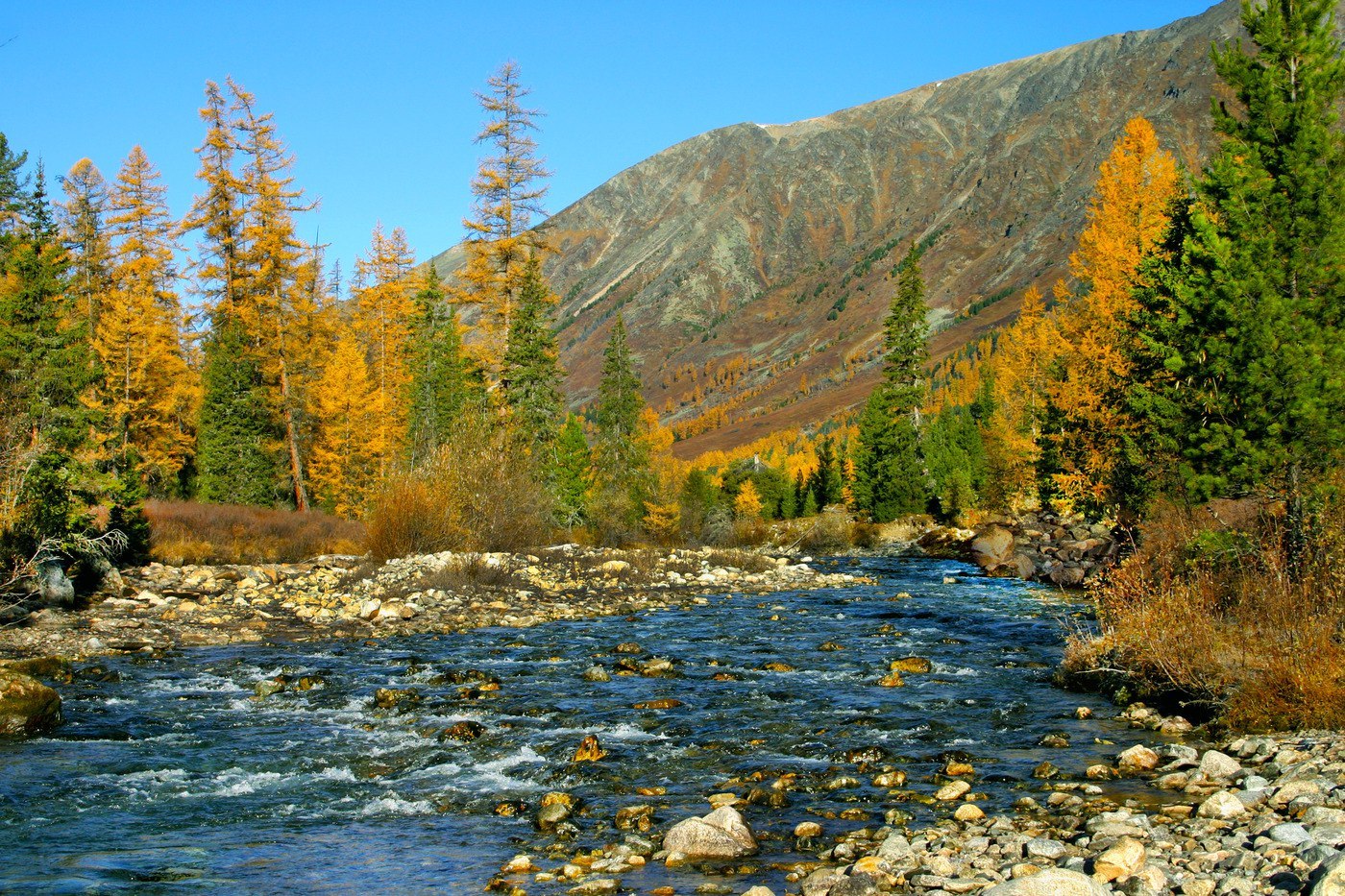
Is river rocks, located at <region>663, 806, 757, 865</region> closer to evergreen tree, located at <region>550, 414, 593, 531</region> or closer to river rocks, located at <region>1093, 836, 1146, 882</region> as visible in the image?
river rocks, located at <region>1093, 836, 1146, 882</region>

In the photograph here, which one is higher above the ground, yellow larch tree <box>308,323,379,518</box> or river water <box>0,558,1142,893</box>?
yellow larch tree <box>308,323,379,518</box>

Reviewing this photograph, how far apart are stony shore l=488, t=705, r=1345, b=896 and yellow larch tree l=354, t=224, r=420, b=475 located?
39066 mm

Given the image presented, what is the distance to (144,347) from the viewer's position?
3869 centimetres

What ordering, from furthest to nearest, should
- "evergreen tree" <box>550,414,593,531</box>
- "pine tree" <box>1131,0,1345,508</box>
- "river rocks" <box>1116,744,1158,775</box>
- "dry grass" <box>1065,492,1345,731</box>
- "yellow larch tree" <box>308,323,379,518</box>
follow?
"yellow larch tree" <box>308,323,379,518</box> → "evergreen tree" <box>550,414,593,531</box> → "pine tree" <box>1131,0,1345,508</box> → "dry grass" <box>1065,492,1345,731</box> → "river rocks" <box>1116,744,1158,775</box>

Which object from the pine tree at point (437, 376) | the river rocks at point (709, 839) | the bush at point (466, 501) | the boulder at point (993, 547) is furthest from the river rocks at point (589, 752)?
the pine tree at point (437, 376)

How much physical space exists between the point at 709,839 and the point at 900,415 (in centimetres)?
5680

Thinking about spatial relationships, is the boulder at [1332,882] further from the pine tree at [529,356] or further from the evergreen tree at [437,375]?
the evergreen tree at [437,375]

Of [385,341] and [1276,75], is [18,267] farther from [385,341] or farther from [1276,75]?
[385,341]

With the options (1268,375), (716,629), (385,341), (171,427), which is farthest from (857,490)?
(1268,375)

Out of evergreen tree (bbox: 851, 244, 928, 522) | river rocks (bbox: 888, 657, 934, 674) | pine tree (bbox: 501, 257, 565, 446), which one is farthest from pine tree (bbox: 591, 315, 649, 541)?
river rocks (bbox: 888, 657, 934, 674)

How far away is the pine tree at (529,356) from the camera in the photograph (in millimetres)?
38656

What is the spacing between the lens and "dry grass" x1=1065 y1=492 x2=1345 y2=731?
9.20 meters

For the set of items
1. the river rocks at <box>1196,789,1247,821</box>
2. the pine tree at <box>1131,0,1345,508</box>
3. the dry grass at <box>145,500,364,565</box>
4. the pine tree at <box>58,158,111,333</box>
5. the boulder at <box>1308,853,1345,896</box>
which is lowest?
the river rocks at <box>1196,789,1247,821</box>

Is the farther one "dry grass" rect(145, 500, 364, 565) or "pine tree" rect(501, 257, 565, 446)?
"pine tree" rect(501, 257, 565, 446)
